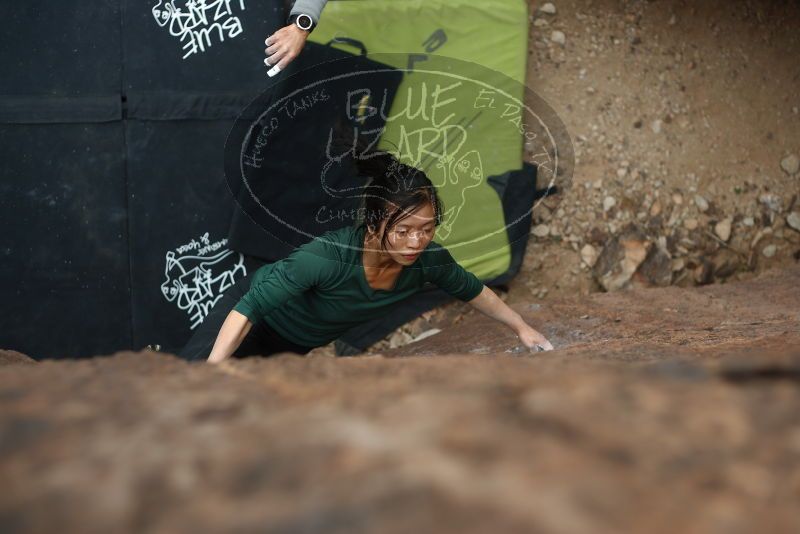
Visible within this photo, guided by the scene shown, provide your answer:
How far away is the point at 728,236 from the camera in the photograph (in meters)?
3.76

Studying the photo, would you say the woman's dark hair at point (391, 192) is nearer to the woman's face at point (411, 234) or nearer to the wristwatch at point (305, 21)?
the woman's face at point (411, 234)

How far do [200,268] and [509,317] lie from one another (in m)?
1.66

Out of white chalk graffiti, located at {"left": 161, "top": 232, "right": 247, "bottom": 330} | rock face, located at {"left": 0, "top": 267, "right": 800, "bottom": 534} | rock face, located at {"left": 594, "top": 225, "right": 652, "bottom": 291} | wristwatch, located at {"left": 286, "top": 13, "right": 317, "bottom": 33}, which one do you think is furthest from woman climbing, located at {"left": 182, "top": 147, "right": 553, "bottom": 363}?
rock face, located at {"left": 594, "top": 225, "right": 652, "bottom": 291}

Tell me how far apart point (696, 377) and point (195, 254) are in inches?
118

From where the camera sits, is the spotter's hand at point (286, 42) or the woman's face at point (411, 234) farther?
the spotter's hand at point (286, 42)

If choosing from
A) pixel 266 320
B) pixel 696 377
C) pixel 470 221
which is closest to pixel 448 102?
pixel 470 221

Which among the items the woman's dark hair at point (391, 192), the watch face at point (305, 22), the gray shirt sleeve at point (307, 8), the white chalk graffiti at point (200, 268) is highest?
the gray shirt sleeve at point (307, 8)

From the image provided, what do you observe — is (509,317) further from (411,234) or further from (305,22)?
(305,22)

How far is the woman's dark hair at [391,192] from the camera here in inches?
82.8

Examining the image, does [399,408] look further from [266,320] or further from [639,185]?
[639,185]

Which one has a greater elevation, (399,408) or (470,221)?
(399,408)

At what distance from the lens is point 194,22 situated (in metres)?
3.34

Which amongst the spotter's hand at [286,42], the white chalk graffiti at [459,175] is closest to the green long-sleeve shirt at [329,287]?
the white chalk graffiti at [459,175]

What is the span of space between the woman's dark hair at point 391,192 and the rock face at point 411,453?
1.19 metres
